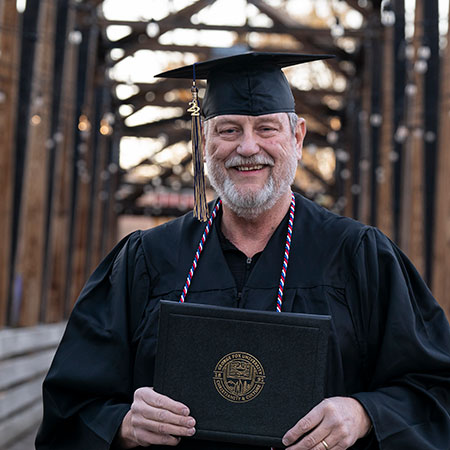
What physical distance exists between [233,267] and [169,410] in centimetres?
51

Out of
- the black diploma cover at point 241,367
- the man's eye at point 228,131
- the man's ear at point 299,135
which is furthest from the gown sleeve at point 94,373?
the man's ear at point 299,135

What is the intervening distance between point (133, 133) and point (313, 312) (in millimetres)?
25713

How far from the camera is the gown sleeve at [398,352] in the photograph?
2521 mm

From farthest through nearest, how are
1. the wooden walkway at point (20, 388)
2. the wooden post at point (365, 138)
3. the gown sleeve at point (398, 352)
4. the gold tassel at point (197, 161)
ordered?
the wooden post at point (365, 138), the wooden walkway at point (20, 388), the gold tassel at point (197, 161), the gown sleeve at point (398, 352)

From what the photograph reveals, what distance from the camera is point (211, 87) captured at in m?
2.99

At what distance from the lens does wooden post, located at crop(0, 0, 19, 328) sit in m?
10.2

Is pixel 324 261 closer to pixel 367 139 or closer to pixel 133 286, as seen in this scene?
pixel 133 286

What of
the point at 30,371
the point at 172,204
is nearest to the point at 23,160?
the point at 30,371

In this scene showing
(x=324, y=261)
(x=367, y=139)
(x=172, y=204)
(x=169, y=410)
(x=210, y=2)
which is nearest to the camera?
(x=169, y=410)

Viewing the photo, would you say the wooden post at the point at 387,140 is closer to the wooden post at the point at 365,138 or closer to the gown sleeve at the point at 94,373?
the wooden post at the point at 365,138

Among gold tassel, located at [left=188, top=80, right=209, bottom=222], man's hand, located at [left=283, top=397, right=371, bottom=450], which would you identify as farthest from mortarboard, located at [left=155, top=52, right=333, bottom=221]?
man's hand, located at [left=283, top=397, right=371, bottom=450]

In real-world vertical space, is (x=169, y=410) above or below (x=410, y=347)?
below

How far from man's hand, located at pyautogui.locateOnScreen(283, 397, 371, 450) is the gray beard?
1.98ft

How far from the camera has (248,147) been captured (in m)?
2.69
